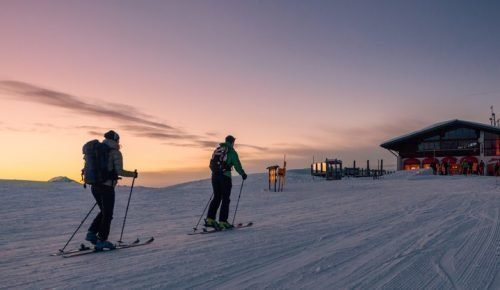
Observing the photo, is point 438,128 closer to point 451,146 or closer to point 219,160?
point 451,146

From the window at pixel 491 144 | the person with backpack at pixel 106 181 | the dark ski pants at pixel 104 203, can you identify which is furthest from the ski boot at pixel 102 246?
the window at pixel 491 144

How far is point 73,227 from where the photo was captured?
1109cm

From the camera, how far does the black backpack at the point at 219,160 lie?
9.55 metres

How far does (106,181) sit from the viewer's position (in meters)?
7.09

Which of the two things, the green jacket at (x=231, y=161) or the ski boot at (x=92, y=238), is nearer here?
the ski boot at (x=92, y=238)

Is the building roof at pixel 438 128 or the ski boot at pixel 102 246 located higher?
the building roof at pixel 438 128

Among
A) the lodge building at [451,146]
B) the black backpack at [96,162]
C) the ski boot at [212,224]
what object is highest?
the lodge building at [451,146]

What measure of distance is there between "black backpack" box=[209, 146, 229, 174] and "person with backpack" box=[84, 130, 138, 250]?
2.63 meters

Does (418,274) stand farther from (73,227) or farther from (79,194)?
(79,194)

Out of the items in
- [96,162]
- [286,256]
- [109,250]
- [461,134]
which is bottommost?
[109,250]

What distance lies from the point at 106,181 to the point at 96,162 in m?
0.35

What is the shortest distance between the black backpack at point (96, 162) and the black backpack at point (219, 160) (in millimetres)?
2954

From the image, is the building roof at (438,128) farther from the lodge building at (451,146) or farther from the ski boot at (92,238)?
the ski boot at (92,238)

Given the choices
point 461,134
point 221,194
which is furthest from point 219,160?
point 461,134
